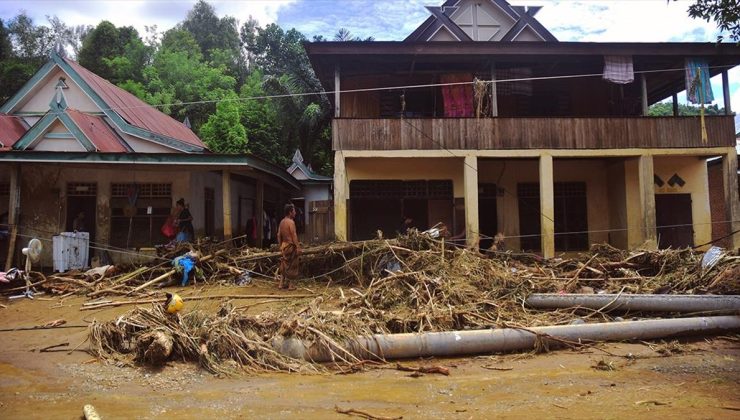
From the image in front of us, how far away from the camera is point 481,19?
19.0m

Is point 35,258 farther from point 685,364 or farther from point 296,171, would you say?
point 296,171

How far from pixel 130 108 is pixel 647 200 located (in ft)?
54.3

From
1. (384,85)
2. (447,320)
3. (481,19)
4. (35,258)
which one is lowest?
(447,320)

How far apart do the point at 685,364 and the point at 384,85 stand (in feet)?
41.0

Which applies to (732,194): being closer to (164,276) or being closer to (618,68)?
(618,68)

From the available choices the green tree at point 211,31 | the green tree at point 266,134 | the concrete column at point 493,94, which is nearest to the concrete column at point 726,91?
the concrete column at point 493,94

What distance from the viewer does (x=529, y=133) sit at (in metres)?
14.7

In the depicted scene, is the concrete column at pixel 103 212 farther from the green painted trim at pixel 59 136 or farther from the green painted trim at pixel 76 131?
the green painted trim at pixel 59 136

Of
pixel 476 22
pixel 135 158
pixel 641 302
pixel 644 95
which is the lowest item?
pixel 641 302

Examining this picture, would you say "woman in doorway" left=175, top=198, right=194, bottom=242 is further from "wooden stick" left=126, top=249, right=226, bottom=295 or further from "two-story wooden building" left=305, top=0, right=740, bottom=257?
"two-story wooden building" left=305, top=0, right=740, bottom=257

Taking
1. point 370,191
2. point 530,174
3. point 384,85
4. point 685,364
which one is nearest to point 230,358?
point 685,364

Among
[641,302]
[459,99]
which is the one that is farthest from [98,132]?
[641,302]

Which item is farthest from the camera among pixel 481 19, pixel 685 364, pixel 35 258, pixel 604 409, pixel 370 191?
pixel 481 19

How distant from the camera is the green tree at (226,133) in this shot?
27.1 metres
